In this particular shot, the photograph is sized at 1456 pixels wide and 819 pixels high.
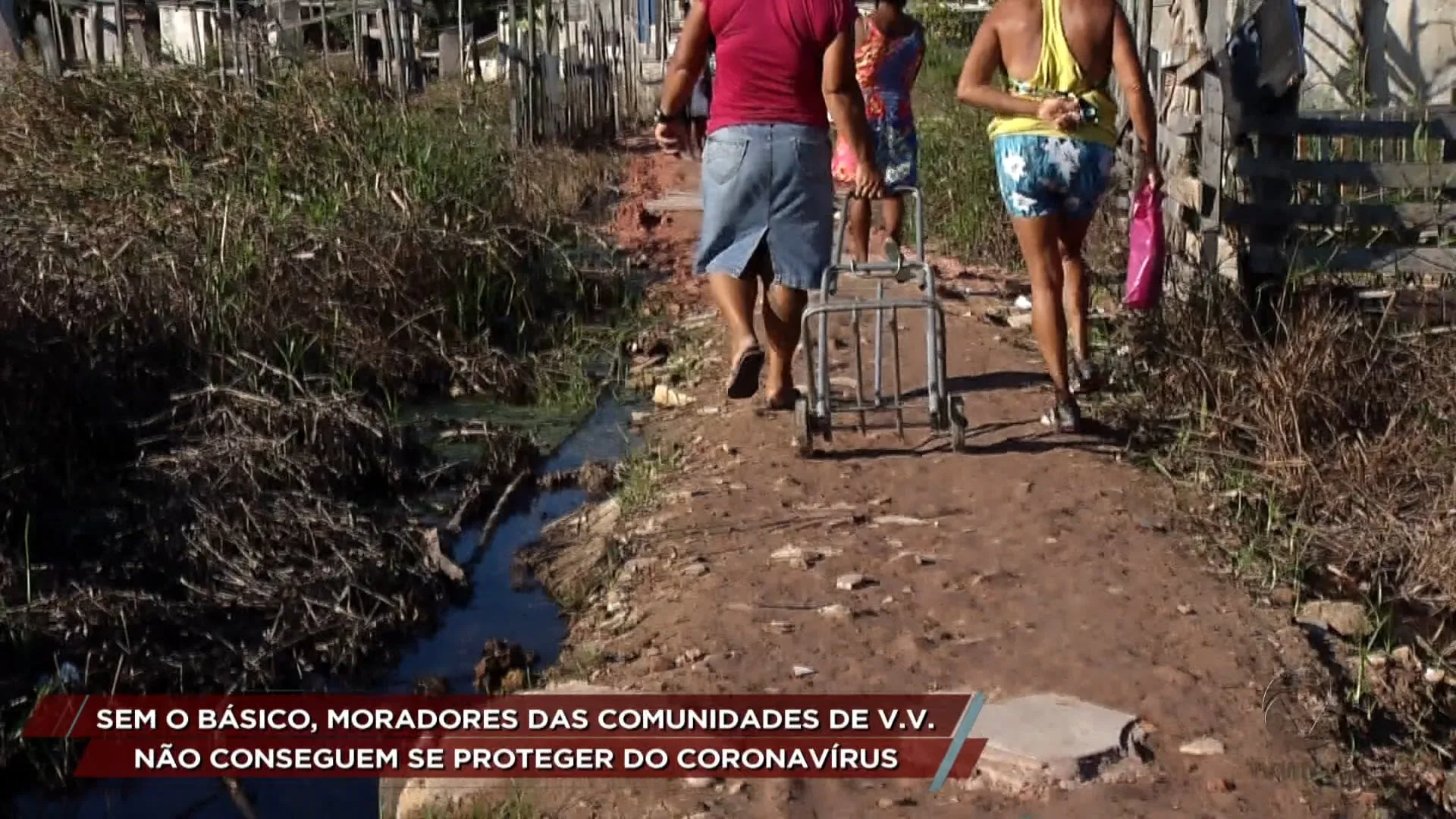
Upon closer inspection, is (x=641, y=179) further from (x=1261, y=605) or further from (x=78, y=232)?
(x=1261, y=605)

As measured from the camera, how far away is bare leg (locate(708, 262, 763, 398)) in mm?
5742

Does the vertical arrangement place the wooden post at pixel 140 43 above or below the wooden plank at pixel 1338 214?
above

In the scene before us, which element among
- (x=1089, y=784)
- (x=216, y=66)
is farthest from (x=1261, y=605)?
(x=216, y=66)

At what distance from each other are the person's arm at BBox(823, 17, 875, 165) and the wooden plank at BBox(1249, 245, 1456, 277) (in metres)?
2.08

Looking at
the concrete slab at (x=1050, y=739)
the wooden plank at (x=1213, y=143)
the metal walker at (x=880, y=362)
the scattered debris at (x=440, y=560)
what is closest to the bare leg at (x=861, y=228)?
the wooden plank at (x=1213, y=143)

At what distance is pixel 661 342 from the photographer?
8305mm

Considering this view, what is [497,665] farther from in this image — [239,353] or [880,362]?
[239,353]

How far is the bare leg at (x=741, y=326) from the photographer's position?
5.74 m

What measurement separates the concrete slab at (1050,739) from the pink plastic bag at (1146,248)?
243 cm

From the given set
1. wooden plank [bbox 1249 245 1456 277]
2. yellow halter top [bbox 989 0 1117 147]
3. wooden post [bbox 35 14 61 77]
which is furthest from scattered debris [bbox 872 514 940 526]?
wooden post [bbox 35 14 61 77]

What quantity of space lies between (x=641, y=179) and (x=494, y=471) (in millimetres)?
7997

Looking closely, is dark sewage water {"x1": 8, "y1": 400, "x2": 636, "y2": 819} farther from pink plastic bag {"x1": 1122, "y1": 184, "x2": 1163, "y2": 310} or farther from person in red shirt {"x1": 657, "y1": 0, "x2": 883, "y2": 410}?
pink plastic bag {"x1": 1122, "y1": 184, "x2": 1163, "y2": 310}

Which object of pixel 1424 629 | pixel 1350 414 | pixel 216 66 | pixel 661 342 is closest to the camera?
pixel 1424 629

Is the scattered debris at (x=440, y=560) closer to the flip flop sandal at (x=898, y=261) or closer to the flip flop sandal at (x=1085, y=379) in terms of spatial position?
the flip flop sandal at (x=898, y=261)
